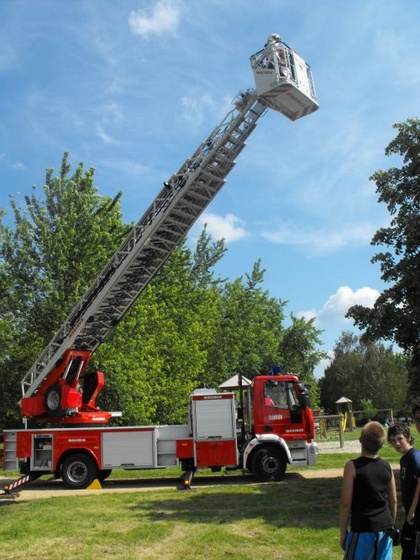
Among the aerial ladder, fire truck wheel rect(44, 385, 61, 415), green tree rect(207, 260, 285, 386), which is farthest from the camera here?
green tree rect(207, 260, 285, 386)

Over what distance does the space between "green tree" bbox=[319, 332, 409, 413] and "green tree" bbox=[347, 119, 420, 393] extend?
54.8m

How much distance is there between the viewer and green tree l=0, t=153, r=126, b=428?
23.5 meters

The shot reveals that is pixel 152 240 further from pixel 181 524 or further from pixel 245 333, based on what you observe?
pixel 245 333

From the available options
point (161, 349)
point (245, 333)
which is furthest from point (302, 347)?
point (161, 349)

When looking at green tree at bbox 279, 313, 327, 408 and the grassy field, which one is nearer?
the grassy field

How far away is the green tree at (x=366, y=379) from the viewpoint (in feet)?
217

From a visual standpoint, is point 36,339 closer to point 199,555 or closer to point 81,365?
point 81,365

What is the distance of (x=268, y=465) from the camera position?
45.1 feet

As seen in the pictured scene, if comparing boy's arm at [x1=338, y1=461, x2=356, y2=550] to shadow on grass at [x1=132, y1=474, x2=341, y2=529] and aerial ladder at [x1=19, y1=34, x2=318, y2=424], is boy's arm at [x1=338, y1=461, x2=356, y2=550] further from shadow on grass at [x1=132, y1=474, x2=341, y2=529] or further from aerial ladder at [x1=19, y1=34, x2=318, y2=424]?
aerial ladder at [x1=19, y1=34, x2=318, y2=424]

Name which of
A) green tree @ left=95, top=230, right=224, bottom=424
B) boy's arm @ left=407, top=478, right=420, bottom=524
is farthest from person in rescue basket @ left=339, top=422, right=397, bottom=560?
green tree @ left=95, top=230, right=224, bottom=424

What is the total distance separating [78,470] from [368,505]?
438 inches

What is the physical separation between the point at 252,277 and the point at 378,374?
33.0 metres

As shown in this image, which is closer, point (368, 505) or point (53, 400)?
point (368, 505)

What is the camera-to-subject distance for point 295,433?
45.7 ft
